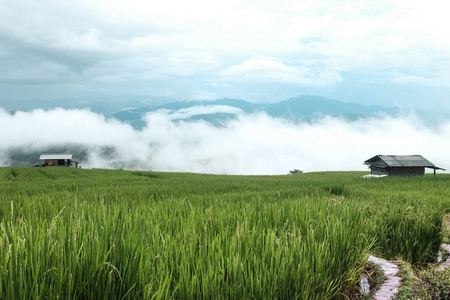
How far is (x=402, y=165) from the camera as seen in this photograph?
131 ft

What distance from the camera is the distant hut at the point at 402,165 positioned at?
40.3 m

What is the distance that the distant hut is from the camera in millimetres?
40312

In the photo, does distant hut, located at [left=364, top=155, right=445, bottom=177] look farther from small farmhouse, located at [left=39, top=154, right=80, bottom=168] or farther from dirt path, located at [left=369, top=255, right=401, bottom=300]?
small farmhouse, located at [left=39, top=154, right=80, bottom=168]

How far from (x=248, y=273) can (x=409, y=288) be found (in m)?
1.92

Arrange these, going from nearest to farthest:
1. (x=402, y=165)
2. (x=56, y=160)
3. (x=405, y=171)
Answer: (x=402, y=165) → (x=405, y=171) → (x=56, y=160)

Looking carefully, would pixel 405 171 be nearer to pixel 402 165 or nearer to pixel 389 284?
pixel 402 165

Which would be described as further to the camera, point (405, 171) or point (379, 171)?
point (379, 171)

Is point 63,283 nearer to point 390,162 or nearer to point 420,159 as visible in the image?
point 390,162

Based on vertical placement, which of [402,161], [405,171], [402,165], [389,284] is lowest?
[389,284]

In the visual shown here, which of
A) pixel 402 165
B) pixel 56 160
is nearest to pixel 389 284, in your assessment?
pixel 402 165

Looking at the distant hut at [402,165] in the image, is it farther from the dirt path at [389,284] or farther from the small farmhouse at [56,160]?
the small farmhouse at [56,160]

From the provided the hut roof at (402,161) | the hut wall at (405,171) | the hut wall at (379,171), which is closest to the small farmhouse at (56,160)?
the hut wall at (379,171)

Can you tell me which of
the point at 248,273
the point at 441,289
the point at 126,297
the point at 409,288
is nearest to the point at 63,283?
the point at 126,297

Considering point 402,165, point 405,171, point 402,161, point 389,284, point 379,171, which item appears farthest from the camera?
point 379,171
